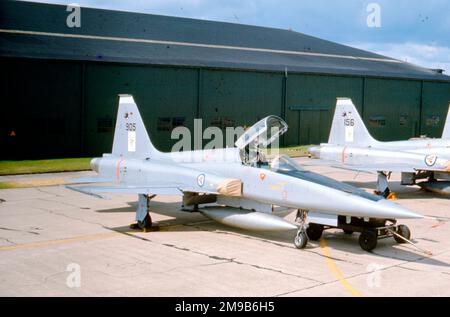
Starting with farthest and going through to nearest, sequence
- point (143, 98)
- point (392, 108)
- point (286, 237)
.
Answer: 1. point (392, 108)
2. point (143, 98)
3. point (286, 237)

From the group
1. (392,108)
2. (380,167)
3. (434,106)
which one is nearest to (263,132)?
(380,167)

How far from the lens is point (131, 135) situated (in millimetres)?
16547

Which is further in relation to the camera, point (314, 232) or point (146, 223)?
point (146, 223)

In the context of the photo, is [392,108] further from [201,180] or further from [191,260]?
[191,260]

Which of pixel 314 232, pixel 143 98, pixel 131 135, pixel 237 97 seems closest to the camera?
pixel 314 232

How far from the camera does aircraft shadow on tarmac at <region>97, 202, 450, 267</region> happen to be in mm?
11842

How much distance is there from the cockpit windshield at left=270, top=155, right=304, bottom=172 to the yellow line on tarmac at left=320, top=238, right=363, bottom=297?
186 cm

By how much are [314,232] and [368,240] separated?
4.89ft

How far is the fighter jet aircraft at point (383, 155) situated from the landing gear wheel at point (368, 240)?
26.9ft

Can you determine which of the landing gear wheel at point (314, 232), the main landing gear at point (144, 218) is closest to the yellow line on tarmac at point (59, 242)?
the main landing gear at point (144, 218)

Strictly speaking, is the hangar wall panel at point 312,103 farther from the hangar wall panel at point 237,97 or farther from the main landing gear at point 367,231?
the main landing gear at point 367,231

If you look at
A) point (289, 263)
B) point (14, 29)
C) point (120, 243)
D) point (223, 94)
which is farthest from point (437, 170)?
point (14, 29)
